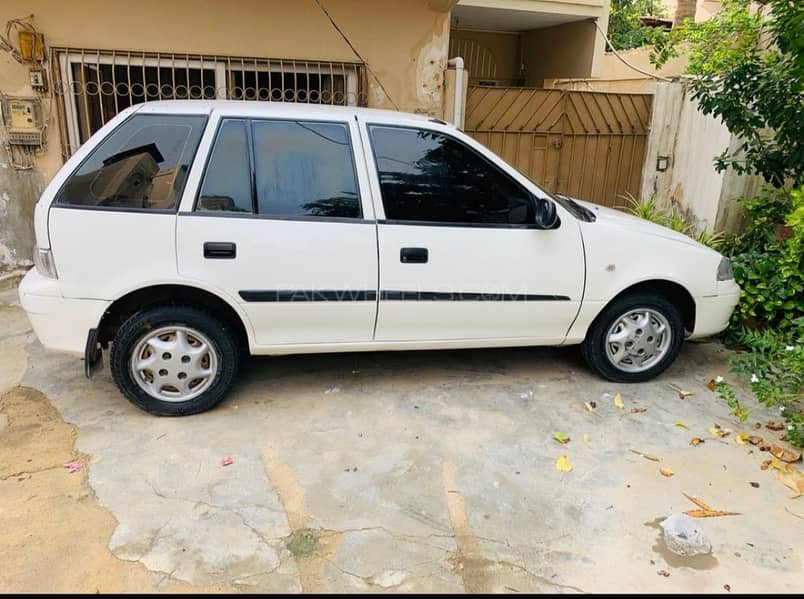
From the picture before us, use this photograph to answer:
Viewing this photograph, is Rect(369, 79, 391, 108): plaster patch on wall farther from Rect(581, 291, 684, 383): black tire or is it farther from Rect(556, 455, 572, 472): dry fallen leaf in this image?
Rect(556, 455, 572, 472): dry fallen leaf

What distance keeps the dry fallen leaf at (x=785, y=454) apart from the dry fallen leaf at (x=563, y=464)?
1300 millimetres

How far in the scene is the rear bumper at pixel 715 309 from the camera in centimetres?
434

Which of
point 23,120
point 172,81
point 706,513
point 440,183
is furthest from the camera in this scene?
point 172,81

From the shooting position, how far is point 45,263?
3.46 meters

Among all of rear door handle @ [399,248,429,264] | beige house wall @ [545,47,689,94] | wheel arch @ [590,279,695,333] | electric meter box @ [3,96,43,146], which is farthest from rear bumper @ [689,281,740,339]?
beige house wall @ [545,47,689,94]

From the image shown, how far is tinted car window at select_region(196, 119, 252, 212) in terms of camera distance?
11.6ft

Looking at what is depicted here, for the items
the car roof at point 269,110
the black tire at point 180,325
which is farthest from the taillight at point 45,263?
the car roof at point 269,110

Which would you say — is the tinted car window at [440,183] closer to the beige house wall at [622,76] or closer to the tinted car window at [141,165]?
the tinted car window at [141,165]

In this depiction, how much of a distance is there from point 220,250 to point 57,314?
996 mm

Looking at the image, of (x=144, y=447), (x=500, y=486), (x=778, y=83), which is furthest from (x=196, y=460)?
(x=778, y=83)

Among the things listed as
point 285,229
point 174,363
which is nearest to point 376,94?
point 285,229

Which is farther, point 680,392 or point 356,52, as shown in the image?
point 356,52

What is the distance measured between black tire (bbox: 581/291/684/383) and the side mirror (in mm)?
789

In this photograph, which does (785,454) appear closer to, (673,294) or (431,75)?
(673,294)
